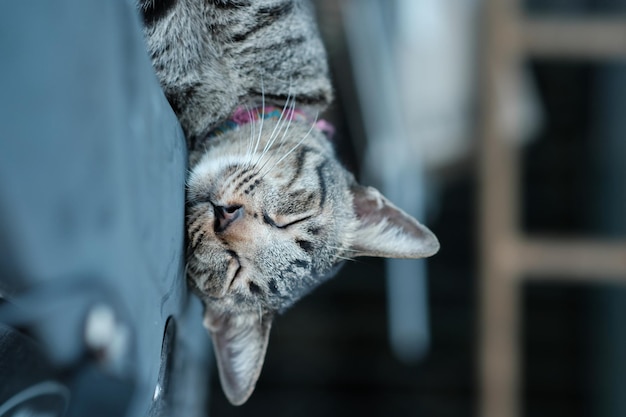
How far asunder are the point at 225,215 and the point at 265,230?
0.05 metres

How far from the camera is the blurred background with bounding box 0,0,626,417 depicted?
1.05ft

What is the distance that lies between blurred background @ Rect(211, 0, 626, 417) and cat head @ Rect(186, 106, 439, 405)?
2.41 ft

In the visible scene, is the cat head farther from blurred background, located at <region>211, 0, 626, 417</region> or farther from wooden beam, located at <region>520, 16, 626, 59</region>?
wooden beam, located at <region>520, 16, 626, 59</region>

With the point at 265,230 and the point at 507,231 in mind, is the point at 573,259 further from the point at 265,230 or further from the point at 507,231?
the point at 265,230

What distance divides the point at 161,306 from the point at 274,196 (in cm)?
31

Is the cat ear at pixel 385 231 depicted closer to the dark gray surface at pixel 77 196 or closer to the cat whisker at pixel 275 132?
the cat whisker at pixel 275 132

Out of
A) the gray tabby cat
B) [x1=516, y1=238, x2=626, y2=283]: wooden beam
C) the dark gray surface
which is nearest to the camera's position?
the dark gray surface

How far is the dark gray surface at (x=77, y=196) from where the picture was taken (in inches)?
12.0

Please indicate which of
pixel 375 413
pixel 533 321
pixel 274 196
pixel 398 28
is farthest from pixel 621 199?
pixel 274 196

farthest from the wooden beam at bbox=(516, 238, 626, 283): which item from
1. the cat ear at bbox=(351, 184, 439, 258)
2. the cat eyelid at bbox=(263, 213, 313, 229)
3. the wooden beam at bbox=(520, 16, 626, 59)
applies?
the cat eyelid at bbox=(263, 213, 313, 229)

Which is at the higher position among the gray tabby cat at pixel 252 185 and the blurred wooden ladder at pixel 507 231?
the gray tabby cat at pixel 252 185

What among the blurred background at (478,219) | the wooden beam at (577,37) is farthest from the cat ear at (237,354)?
the wooden beam at (577,37)

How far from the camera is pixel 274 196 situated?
749 mm

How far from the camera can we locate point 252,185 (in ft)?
2.41
